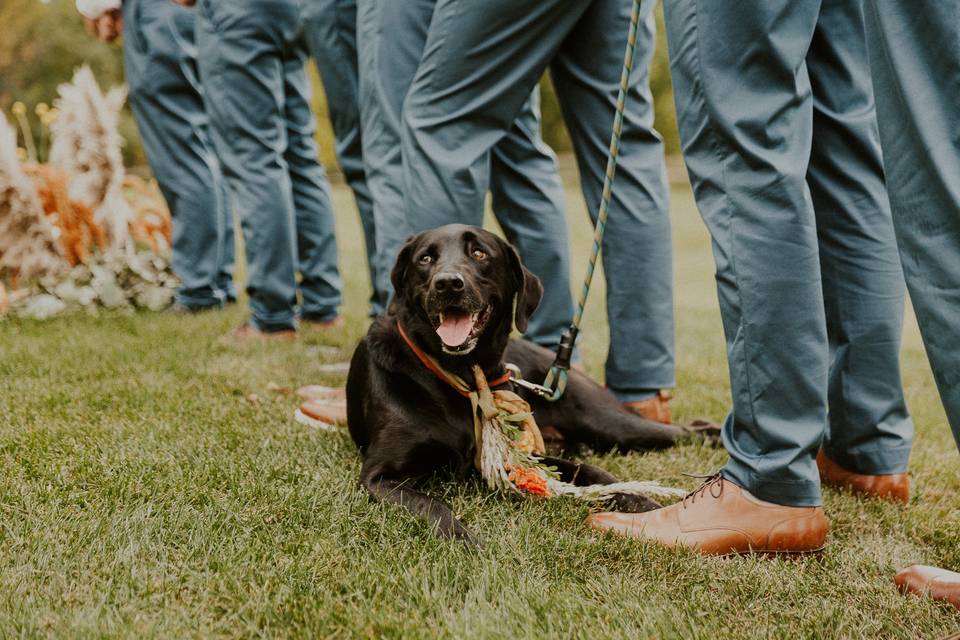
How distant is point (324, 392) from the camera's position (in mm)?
3273

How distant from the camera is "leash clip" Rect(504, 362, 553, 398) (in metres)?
2.56

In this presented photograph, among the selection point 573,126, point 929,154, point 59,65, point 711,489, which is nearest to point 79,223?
point 573,126

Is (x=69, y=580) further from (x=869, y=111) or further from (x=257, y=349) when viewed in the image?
(x=257, y=349)

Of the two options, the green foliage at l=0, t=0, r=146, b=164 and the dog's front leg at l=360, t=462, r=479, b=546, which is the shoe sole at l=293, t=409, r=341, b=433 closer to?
the dog's front leg at l=360, t=462, r=479, b=546

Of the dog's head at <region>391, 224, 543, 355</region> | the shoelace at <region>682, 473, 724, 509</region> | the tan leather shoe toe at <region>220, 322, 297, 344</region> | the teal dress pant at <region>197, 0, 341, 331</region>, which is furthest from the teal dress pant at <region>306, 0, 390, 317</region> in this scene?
the shoelace at <region>682, 473, 724, 509</region>

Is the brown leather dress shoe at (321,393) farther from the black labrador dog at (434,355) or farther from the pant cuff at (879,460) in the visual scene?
the pant cuff at (879,460)

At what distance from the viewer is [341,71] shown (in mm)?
4102

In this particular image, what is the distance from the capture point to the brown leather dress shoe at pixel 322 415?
2924 mm

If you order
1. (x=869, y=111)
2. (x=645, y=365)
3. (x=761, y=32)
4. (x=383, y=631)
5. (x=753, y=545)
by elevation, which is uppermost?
(x=761, y=32)

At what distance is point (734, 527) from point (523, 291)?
3.31ft

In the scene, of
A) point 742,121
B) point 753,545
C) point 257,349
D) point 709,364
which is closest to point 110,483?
point 753,545

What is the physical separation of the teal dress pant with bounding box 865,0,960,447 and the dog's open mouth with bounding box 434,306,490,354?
47.6 inches

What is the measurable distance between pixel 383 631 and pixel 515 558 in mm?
Result: 450

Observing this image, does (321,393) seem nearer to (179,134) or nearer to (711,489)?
(711,489)
